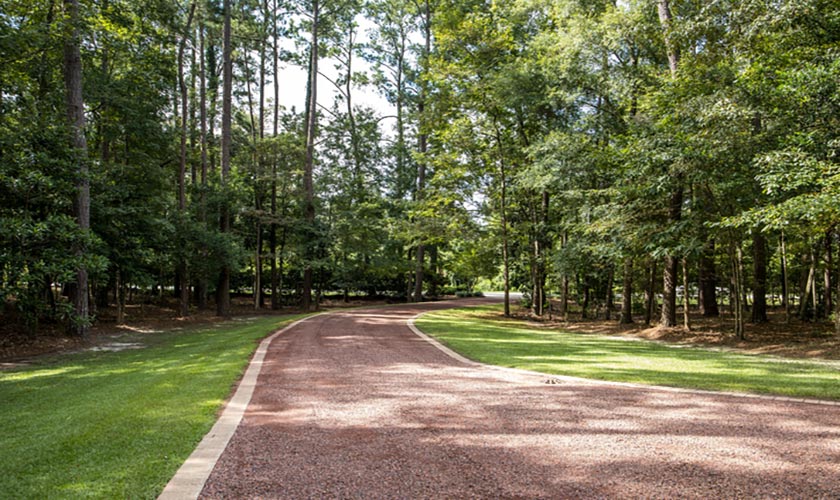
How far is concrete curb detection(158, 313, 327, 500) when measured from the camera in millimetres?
3066

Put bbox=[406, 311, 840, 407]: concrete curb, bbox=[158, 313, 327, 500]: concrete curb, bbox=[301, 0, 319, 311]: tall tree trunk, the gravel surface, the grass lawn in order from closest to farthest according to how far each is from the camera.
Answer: bbox=[158, 313, 327, 500]: concrete curb
the gravel surface
bbox=[406, 311, 840, 407]: concrete curb
the grass lawn
bbox=[301, 0, 319, 311]: tall tree trunk

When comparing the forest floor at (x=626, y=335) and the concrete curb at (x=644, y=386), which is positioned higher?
the concrete curb at (x=644, y=386)

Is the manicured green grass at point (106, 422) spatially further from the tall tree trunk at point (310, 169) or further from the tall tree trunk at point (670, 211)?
the tall tree trunk at point (310, 169)

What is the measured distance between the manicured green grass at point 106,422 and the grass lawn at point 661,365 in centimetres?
492

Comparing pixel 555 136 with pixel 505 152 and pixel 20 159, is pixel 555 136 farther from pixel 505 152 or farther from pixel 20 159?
pixel 20 159

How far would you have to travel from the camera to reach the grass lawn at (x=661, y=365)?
6316mm

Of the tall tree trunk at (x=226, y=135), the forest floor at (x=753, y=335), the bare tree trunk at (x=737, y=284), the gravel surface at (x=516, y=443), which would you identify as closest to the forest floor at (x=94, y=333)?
the tall tree trunk at (x=226, y=135)

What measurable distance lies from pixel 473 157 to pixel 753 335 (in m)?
12.4

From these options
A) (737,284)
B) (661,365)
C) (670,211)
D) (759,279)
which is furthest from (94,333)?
(759,279)

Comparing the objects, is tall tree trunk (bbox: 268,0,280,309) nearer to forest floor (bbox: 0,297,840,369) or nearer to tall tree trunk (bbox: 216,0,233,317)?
tall tree trunk (bbox: 216,0,233,317)

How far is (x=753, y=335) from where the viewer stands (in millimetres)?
13578

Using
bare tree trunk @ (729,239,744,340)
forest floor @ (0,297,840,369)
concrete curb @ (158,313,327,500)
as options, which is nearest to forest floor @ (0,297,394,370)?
forest floor @ (0,297,840,369)

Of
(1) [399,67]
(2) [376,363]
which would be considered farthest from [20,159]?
(1) [399,67]

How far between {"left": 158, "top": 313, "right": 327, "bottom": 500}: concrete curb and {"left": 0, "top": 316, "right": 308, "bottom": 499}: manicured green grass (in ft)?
0.29
